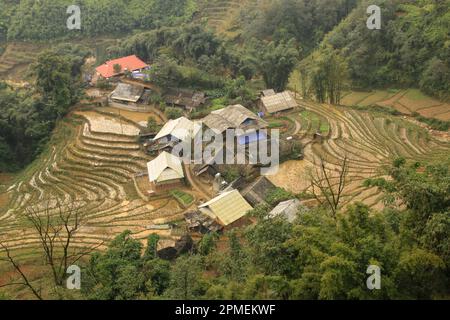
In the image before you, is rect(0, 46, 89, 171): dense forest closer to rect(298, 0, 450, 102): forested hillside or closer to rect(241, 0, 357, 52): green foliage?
rect(298, 0, 450, 102): forested hillside

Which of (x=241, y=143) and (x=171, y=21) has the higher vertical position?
(x=171, y=21)

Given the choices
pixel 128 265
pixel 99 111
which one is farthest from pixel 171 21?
pixel 128 265

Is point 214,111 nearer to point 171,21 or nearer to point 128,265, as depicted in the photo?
point 128,265

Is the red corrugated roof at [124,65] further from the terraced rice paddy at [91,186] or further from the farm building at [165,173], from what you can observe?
the farm building at [165,173]

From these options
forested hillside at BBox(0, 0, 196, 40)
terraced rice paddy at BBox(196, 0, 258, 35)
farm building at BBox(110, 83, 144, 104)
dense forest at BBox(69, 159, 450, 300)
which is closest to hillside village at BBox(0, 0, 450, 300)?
dense forest at BBox(69, 159, 450, 300)

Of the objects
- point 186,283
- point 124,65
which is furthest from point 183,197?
point 124,65

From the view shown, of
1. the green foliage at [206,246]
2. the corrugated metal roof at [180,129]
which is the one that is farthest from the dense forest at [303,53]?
the green foliage at [206,246]

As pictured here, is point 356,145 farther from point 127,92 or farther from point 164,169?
point 127,92
